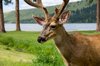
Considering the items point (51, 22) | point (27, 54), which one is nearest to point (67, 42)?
point (51, 22)

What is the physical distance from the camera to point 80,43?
11.7 meters

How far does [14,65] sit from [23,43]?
1265 cm

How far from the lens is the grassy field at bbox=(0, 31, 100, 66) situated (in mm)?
17422

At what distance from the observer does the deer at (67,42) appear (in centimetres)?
1108

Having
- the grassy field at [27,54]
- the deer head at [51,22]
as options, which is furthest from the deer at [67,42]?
the grassy field at [27,54]

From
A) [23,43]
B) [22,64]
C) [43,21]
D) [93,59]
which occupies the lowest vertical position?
[23,43]

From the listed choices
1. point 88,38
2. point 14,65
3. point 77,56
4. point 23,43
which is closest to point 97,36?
point 88,38

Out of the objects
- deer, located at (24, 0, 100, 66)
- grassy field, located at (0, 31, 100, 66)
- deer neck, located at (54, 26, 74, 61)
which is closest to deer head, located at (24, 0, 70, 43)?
deer, located at (24, 0, 100, 66)

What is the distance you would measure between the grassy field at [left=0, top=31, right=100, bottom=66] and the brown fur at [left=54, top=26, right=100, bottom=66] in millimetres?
4770

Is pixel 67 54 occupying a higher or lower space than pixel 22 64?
higher

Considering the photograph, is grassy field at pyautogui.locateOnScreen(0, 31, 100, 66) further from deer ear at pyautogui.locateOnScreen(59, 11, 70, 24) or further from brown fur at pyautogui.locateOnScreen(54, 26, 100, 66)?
deer ear at pyautogui.locateOnScreen(59, 11, 70, 24)

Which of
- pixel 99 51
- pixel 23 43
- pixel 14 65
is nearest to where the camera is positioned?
pixel 99 51

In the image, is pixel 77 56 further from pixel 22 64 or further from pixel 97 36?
pixel 22 64

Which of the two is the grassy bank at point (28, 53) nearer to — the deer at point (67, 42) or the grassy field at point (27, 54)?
the grassy field at point (27, 54)
